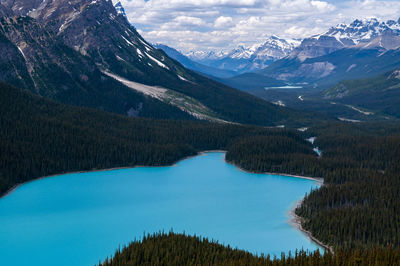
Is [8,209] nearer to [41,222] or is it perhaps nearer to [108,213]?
[41,222]

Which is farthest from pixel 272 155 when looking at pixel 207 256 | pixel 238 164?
pixel 207 256

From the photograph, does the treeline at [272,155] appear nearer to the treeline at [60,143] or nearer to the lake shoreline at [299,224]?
the treeline at [60,143]

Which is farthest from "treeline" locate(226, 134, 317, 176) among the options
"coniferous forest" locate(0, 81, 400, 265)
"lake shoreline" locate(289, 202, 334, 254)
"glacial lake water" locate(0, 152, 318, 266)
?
"lake shoreline" locate(289, 202, 334, 254)

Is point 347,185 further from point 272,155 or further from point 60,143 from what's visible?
point 60,143

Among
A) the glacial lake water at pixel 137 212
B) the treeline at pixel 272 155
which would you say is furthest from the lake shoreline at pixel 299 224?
the treeline at pixel 272 155

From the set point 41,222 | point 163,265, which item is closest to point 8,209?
point 41,222

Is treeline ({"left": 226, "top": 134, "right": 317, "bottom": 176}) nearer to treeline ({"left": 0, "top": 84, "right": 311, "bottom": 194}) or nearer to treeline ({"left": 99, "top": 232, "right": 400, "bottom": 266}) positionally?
treeline ({"left": 0, "top": 84, "right": 311, "bottom": 194})

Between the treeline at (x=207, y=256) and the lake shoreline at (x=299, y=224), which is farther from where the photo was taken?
the lake shoreline at (x=299, y=224)
